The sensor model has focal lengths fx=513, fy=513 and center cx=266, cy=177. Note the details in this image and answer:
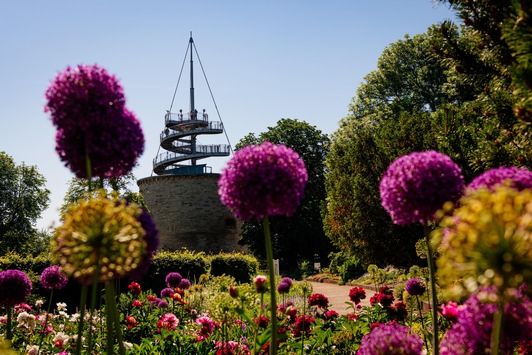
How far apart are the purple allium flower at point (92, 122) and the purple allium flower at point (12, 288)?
262cm

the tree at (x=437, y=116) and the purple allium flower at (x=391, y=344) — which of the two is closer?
the purple allium flower at (x=391, y=344)

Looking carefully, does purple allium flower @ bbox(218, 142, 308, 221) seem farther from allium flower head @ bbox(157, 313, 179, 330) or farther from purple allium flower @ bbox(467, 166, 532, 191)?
allium flower head @ bbox(157, 313, 179, 330)

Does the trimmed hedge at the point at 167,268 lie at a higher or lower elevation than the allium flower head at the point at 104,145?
lower

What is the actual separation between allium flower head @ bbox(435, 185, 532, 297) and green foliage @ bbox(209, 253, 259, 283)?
67.9ft

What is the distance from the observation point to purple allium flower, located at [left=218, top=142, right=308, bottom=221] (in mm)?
2486

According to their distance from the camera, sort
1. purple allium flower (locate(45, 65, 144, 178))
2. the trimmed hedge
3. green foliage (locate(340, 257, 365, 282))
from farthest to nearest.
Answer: green foliage (locate(340, 257, 365, 282)) → the trimmed hedge → purple allium flower (locate(45, 65, 144, 178))

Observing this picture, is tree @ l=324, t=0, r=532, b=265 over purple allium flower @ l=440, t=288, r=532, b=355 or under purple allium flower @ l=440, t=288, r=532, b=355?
over

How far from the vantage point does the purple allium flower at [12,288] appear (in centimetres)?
451

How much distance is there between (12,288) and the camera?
4.54m

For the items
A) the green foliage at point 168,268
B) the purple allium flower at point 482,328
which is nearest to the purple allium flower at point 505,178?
the purple allium flower at point 482,328

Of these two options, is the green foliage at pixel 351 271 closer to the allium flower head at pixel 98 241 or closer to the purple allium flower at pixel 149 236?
the purple allium flower at pixel 149 236

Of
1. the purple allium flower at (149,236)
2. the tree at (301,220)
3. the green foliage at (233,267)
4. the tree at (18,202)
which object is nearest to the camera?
the purple allium flower at (149,236)

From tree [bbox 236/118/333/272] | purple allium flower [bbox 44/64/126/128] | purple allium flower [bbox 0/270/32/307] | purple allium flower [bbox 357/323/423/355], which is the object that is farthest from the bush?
purple allium flower [bbox 44/64/126/128]

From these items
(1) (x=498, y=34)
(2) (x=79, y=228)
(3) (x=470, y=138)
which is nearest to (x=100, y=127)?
(2) (x=79, y=228)
